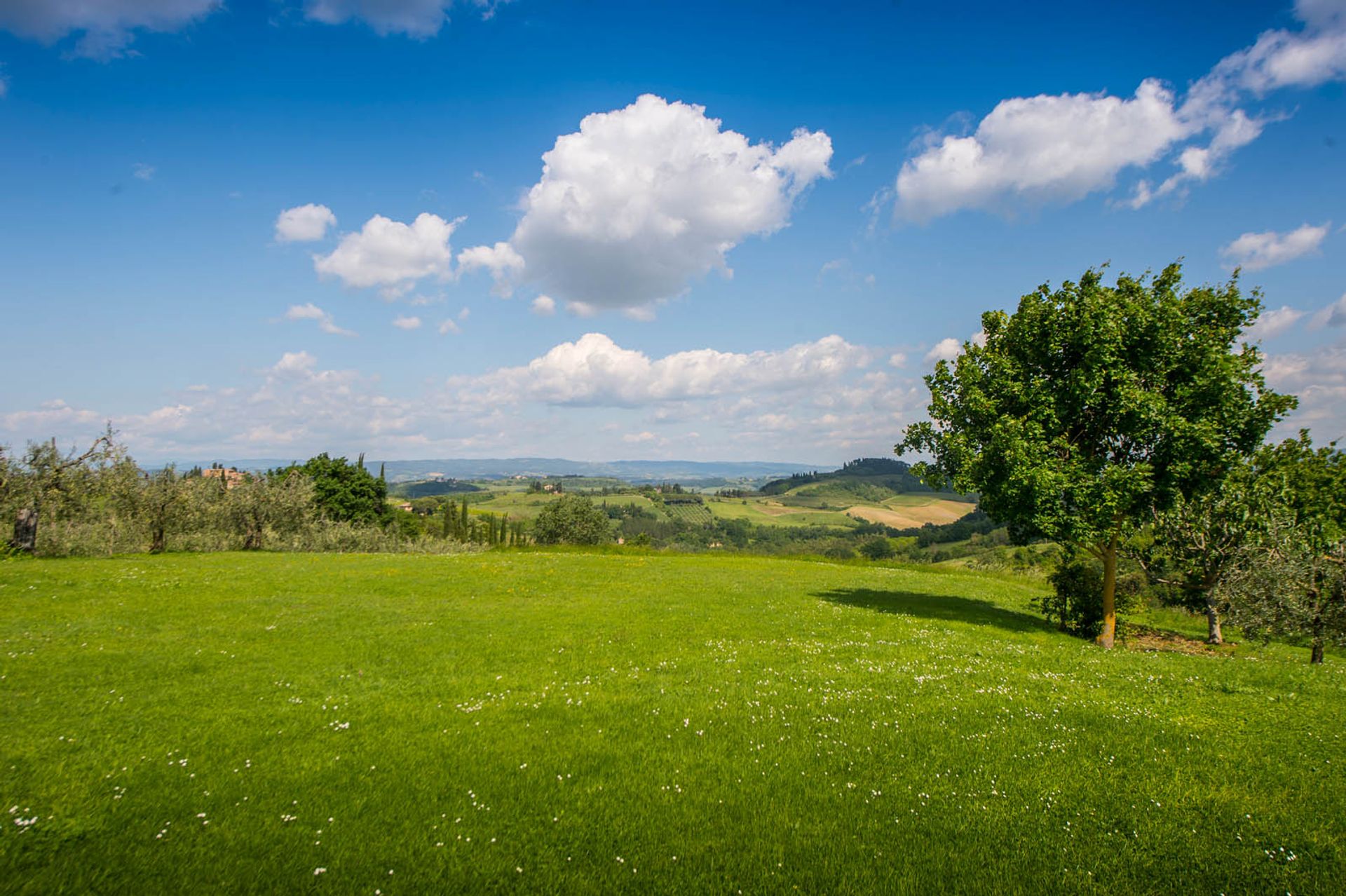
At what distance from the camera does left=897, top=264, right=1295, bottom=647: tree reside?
19891mm

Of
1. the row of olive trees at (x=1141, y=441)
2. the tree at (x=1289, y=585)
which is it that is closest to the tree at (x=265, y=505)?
the row of olive trees at (x=1141, y=441)

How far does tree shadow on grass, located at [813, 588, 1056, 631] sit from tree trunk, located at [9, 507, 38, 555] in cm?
4353

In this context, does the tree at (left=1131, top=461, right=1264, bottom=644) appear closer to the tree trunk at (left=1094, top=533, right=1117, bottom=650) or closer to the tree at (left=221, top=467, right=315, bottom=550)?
the tree trunk at (left=1094, top=533, right=1117, bottom=650)

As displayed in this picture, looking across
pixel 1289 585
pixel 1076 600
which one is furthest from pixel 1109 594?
pixel 1289 585

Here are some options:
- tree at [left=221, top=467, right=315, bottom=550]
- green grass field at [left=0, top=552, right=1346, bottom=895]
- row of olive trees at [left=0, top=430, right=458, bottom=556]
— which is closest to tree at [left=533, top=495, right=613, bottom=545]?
row of olive trees at [left=0, top=430, right=458, bottom=556]

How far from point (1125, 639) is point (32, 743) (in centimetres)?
3608

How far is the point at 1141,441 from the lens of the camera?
2086 cm

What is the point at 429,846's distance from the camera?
6.86m

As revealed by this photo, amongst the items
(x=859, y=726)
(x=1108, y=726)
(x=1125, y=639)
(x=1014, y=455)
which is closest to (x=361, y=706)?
(x=859, y=726)

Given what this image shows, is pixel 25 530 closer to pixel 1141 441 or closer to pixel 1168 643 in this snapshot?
pixel 1141 441

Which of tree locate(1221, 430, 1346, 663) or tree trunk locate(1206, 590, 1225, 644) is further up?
tree locate(1221, 430, 1346, 663)

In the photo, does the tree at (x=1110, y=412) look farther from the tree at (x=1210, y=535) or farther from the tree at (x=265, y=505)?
the tree at (x=265, y=505)

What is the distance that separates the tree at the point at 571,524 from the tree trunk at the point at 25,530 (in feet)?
220

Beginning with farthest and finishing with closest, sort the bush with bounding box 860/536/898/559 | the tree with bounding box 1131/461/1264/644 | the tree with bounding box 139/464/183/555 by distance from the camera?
the bush with bounding box 860/536/898/559 → the tree with bounding box 139/464/183/555 → the tree with bounding box 1131/461/1264/644
